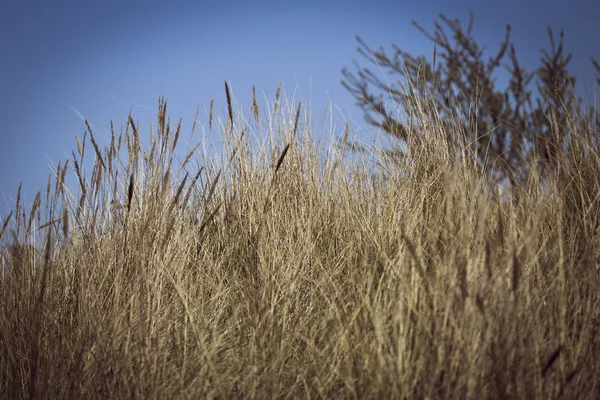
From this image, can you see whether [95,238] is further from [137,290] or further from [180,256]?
[137,290]

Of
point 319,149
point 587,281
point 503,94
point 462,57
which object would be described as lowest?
point 587,281

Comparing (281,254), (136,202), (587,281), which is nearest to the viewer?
(587,281)

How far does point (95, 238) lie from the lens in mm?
2322

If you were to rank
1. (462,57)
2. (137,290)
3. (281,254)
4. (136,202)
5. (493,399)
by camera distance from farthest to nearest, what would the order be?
(462,57)
(136,202)
(281,254)
(137,290)
(493,399)

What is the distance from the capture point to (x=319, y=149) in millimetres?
2908

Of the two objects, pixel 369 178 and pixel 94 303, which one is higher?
pixel 369 178

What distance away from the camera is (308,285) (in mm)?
2213

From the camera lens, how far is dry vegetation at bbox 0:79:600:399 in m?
1.36

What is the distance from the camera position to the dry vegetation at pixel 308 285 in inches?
53.4

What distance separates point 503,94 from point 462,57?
0.81 metres

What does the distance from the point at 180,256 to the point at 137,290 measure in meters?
0.44

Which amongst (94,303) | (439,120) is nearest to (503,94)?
(439,120)

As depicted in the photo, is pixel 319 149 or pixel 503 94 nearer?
pixel 319 149

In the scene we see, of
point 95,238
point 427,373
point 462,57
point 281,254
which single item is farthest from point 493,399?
point 462,57
